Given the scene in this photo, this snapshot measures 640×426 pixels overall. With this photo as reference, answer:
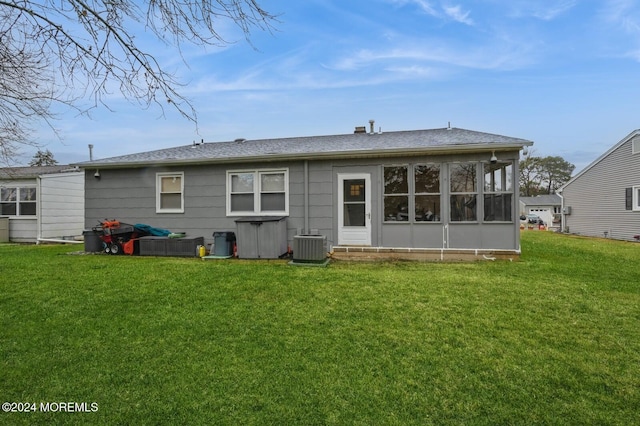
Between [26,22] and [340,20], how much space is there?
3340 mm

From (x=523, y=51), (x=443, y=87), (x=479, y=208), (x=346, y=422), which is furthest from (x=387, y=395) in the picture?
(x=443, y=87)

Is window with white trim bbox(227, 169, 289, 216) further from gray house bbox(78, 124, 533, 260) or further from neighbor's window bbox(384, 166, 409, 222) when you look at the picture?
neighbor's window bbox(384, 166, 409, 222)

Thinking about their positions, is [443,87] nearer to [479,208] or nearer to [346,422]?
[479,208]

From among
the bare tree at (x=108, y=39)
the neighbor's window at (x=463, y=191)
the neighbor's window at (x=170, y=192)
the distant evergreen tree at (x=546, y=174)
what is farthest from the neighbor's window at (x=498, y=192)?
the distant evergreen tree at (x=546, y=174)

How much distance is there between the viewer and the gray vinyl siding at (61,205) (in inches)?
496

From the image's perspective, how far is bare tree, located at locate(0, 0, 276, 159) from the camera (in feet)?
8.27

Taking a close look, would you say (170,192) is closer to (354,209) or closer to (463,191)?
(354,209)

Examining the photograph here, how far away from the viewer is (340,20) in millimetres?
4262

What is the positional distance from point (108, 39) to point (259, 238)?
17.8ft

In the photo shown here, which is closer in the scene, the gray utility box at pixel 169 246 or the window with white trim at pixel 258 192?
the gray utility box at pixel 169 246

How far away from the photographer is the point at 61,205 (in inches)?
528

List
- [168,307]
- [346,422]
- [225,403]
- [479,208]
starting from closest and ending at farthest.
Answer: [346,422] < [225,403] < [168,307] < [479,208]

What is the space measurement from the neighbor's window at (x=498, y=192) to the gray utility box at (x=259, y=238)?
5.03 metres

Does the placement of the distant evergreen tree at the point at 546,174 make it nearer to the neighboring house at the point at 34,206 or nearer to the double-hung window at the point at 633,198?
the double-hung window at the point at 633,198
